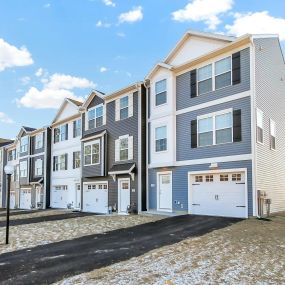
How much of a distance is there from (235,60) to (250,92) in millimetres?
1893

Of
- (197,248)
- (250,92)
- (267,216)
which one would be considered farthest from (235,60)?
(197,248)

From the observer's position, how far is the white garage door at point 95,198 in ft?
81.3

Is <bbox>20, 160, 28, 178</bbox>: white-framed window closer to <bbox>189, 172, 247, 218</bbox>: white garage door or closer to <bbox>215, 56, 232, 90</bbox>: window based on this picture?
<bbox>189, 172, 247, 218</bbox>: white garage door

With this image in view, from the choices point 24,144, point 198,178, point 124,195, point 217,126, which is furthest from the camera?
point 24,144

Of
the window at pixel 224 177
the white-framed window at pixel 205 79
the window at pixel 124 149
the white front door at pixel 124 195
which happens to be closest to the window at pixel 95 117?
the window at pixel 124 149

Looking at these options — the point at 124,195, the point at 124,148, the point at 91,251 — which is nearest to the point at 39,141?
the point at 124,148

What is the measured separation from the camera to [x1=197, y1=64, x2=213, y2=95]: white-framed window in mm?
17844

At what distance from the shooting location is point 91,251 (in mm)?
10398

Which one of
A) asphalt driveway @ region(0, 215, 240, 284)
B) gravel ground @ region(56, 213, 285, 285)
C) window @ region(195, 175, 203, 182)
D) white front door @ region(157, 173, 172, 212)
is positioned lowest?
asphalt driveway @ region(0, 215, 240, 284)

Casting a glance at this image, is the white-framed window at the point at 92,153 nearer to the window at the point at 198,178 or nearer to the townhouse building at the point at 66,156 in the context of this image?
the townhouse building at the point at 66,156

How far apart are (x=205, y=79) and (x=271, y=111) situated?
384 centimetres

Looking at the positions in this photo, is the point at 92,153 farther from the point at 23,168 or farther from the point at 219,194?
the point at 23,168

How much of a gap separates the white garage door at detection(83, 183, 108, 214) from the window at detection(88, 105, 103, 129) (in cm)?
450

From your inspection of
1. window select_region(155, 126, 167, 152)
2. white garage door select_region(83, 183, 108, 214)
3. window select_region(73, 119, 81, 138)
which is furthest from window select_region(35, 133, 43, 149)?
window select_region(155, 126, 167, 152)
